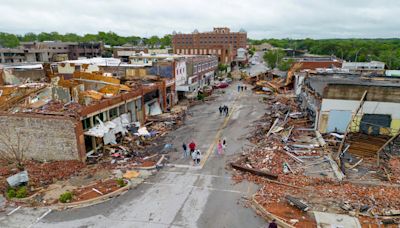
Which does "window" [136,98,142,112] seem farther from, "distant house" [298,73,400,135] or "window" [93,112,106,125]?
"distant house" [298,73,400,135]

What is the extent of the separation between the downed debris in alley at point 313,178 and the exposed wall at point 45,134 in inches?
459

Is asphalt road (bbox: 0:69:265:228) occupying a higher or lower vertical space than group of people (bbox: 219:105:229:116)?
lower

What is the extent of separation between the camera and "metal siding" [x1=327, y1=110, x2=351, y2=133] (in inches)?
933

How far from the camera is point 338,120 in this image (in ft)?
78.5

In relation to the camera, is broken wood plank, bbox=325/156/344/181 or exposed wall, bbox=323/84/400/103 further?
exposed wall, bbox=323/84/400/103

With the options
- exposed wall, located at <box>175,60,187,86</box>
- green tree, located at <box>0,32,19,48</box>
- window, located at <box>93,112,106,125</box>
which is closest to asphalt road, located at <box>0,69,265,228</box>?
window, located at <box>93,112,106,125</box>

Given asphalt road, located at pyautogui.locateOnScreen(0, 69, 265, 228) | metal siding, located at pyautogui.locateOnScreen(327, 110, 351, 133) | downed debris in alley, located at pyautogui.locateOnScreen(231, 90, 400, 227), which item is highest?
metal siding, located at pyautogui.locateOnScreen(327, 110, 351, 133)

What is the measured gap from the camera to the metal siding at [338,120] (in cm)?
2370

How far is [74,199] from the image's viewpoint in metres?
15.4

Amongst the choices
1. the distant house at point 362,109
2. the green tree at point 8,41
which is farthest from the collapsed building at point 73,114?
the green tree at point 8,41

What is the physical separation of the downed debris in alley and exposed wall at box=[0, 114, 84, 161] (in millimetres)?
11661

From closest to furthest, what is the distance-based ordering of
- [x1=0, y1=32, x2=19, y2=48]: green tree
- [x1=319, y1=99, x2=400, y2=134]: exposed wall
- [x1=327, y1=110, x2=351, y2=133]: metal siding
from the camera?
[x1=319, y1=99, x2=400, y2=134]: exposed wall, [x1=327, y1=110, x2=351, y2=133]: metal siding, [x1=0, y1=32, x2=19, y2=48]: green tree

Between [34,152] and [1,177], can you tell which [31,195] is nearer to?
[1,177]

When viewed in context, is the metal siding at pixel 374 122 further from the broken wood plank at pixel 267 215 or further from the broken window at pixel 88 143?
the broken window at pixel 88 143
